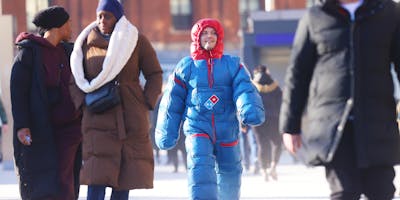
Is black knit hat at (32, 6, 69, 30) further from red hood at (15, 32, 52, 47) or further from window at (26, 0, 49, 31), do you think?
window at (26, 0, 49, 31)

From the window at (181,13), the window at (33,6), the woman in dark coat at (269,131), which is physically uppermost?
the woman in dark coat at (269,131)

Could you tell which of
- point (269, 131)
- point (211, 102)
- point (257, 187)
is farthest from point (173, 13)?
point (211, 102)

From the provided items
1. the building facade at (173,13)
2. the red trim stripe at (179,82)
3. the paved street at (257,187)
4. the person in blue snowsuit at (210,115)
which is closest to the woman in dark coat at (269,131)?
the paved street at (257,187)

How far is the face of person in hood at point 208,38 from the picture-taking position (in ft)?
35.7

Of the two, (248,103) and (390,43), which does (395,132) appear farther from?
(248,103)

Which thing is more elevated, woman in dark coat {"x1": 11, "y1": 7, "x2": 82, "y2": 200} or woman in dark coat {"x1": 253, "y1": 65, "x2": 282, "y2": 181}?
woman in dark coat {"x1": 11, "y1": 7, "x2": 82, "y2": 200}

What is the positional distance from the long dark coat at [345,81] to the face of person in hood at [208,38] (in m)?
3.43

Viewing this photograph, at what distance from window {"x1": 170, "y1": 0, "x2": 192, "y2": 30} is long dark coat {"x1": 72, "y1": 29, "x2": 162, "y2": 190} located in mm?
37126

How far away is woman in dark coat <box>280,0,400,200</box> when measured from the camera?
7254 mm

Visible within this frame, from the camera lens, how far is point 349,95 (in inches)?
287

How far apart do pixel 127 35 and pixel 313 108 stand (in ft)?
9.35

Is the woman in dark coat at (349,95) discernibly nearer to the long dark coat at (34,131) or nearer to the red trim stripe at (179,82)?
the long dark coat at (34,131)

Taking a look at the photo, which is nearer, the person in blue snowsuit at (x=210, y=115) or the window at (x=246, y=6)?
the person in blue snowsuit at (x=210, y=115)

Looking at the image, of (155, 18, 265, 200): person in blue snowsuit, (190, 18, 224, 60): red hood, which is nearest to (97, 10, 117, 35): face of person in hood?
(155, 18, 265, 200): person in blue snowsuit
